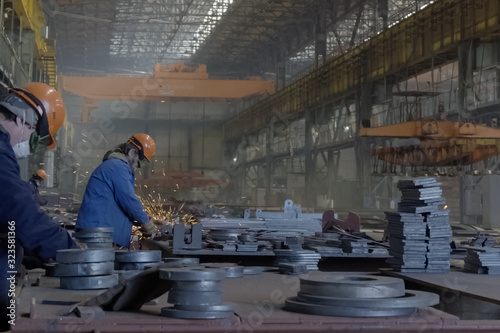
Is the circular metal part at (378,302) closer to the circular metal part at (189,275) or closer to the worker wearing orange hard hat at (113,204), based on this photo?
the circular metal part at (189,275)

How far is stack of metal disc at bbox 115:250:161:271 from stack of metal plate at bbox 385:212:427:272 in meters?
1.37

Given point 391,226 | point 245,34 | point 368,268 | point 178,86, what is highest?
point 245,34

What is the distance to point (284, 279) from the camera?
10.2 ft

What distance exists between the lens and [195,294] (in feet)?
6.26

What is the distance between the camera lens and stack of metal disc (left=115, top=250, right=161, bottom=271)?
2.78 metres

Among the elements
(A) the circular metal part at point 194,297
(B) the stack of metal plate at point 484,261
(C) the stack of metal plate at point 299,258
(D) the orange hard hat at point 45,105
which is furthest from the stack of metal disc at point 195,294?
(B) the stack of metal plate at point 484,261

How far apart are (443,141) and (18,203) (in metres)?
9.23

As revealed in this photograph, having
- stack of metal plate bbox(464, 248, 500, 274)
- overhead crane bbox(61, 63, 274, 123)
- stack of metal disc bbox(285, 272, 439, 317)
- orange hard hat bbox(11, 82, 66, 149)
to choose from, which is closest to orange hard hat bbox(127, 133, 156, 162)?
orange hard hat bbox(11, 82, 66, 149)

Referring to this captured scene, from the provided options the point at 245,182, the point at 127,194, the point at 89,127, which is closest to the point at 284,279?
the point at 127,194

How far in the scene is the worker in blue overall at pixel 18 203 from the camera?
2.33 meters

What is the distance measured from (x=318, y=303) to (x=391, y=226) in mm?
1675

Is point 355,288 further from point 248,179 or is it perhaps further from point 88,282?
point 248,179

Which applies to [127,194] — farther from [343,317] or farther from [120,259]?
[343,317]

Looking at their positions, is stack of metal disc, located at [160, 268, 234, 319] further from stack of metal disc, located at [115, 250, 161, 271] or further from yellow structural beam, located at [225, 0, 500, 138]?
yellow structural beam, located at [225, 0, 500, 138]
